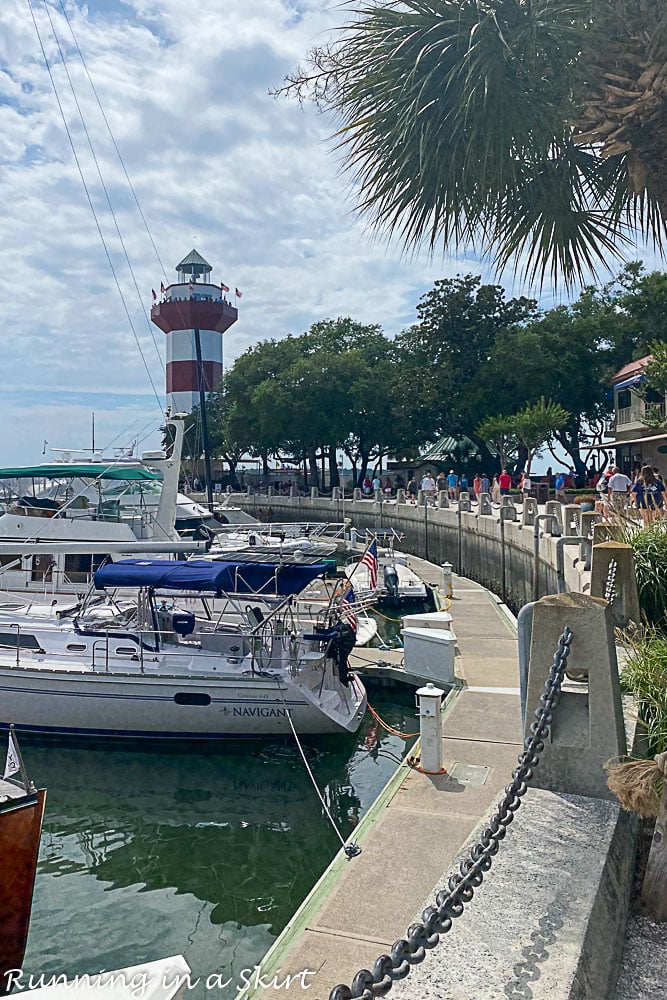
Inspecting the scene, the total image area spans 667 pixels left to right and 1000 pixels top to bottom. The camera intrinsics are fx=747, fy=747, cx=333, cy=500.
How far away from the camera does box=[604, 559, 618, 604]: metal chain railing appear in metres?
7.24

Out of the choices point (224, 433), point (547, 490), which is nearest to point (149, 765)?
point (547, 490)

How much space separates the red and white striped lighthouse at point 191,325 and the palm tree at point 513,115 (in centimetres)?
6573

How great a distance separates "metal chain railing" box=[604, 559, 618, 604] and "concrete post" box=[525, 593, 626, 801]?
10.6ft

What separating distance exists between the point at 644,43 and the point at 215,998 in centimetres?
942

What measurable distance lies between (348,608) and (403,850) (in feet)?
20.8

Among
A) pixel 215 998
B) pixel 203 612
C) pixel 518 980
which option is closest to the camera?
pixel 518 980

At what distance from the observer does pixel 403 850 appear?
254 inches

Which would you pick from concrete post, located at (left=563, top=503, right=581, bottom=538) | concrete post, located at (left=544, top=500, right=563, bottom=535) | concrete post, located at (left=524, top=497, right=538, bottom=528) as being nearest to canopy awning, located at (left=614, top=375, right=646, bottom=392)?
concrete post, located at (left=524, top=497, right=538, bottom=528)

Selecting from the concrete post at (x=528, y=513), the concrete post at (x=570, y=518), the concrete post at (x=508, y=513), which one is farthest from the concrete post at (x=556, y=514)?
the concrete post at (x=508, y=513)

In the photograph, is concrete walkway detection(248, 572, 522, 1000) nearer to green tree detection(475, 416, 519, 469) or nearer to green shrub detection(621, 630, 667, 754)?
green shrub detection(621, 630, 667, 754)


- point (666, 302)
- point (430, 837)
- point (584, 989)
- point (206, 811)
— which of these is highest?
point (666, 302)

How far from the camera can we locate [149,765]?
39.4 feet

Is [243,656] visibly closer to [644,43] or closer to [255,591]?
[255,591]

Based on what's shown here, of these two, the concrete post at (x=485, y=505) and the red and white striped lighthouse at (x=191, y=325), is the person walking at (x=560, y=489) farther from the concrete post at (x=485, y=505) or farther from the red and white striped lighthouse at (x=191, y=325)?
the red and white striped lighthouse at (x=191, y=325)
